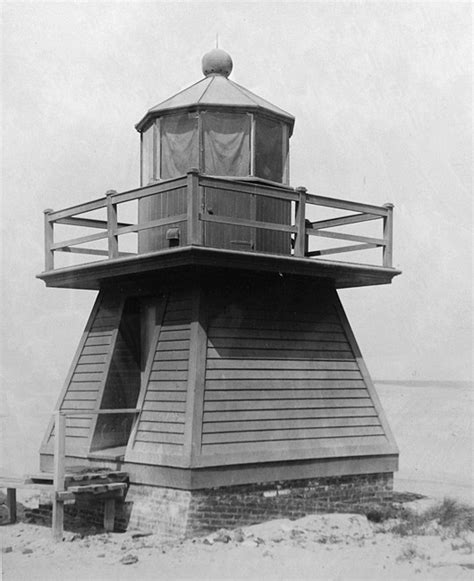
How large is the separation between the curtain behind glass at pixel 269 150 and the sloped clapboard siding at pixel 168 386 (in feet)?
8.66

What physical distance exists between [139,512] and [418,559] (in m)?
4.27

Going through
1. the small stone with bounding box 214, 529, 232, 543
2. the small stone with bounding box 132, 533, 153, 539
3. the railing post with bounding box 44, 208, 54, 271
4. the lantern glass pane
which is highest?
the lantern glass pane

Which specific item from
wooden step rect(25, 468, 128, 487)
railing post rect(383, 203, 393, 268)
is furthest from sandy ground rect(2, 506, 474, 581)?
railing post rect(383, 203, 393, 268)

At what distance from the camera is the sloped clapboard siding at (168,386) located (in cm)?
1305

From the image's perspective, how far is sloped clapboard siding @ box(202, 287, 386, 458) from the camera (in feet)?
43.4

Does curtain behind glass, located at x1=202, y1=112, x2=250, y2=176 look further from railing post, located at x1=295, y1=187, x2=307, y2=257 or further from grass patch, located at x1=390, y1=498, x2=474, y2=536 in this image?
grass patch, located at x1=390, y1=498, x2=474, y2=536

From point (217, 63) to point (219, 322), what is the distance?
5041 millimetres

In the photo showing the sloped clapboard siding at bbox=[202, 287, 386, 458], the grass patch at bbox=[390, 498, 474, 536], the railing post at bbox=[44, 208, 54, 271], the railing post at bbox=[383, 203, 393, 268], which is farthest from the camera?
the railing post at bbox=[44, 208, 54, 271]

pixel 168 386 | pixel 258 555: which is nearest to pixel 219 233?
pixel 168 386

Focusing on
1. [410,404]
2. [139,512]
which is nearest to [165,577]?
[139,512]

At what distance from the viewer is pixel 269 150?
14.9 metres

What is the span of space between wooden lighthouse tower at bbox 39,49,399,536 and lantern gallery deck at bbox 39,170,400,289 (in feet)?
0.10

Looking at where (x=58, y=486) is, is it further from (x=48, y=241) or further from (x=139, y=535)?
(x=48, y=241)

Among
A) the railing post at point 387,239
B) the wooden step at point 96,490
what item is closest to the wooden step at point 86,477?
the wooden step at point 96,490
